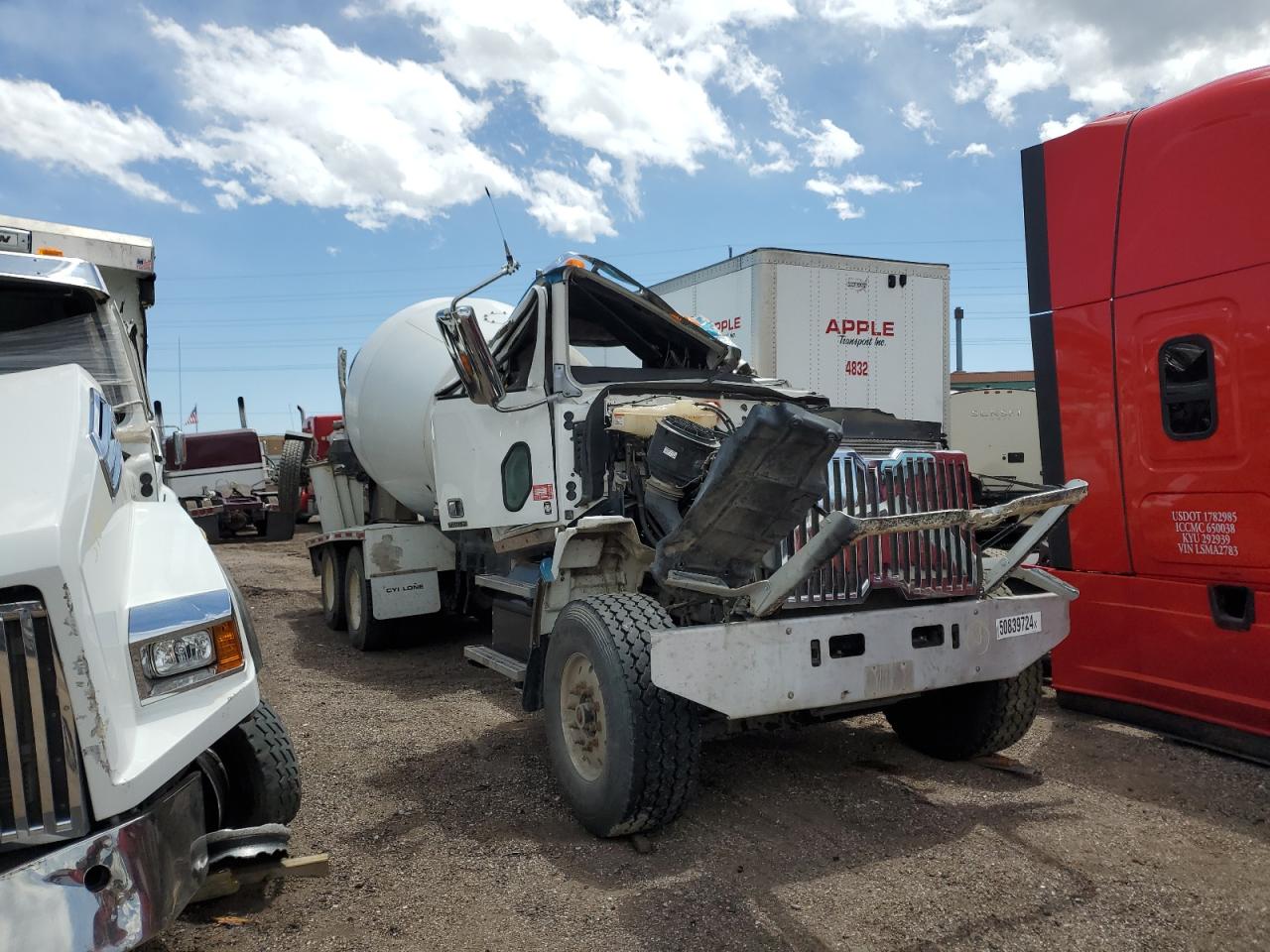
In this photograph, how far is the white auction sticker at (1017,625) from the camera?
14.0ft

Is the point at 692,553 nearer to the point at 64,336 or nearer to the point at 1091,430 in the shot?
the point at 64,336

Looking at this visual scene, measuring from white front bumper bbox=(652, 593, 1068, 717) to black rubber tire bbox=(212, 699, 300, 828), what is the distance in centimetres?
136

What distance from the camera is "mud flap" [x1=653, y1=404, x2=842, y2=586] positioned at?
314 cm

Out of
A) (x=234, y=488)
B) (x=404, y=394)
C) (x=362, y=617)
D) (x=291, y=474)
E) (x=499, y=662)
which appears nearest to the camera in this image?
(x=499, y=662)

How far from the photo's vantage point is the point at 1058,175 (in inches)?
226

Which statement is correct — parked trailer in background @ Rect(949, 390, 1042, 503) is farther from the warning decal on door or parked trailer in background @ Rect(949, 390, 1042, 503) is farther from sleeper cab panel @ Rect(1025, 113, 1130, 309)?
the warning decal on door

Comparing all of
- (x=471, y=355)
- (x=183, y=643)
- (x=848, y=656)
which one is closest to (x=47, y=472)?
(x=183, y=643)

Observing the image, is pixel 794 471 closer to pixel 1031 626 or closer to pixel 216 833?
pixel 1031 626

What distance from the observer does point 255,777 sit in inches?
126

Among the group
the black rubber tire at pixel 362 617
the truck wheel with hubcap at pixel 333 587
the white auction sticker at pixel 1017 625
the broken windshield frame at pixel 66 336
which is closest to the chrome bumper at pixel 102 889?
the broken windshield frame at pixel 66 336

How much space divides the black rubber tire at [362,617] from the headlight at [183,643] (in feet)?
17.8

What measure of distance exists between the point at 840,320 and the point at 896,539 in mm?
6259

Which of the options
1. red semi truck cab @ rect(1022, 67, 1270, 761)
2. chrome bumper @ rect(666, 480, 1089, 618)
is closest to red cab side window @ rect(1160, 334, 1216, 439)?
red semi truck cab @ rect(1022, 67, 1270, 761)

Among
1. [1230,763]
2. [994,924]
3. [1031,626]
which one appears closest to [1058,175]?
[1031,626]
